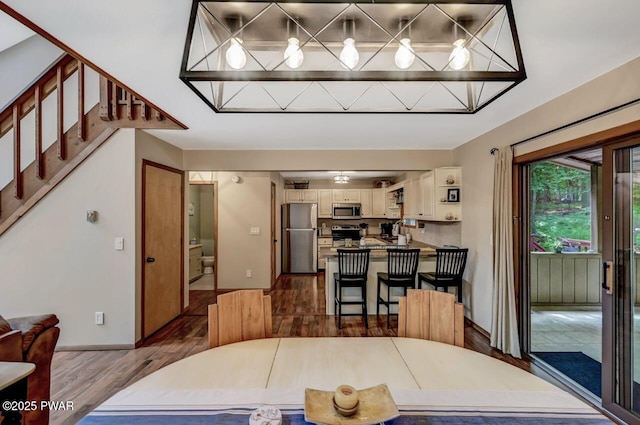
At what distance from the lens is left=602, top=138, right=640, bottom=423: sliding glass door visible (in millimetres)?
1980

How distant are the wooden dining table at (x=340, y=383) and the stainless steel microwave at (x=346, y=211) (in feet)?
18.7

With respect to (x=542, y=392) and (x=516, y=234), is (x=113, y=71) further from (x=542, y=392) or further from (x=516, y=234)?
(x=516, y=234)

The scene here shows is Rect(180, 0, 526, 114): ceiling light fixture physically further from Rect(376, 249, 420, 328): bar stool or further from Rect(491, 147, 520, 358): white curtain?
Rect(376, 249, 420, 328): bar stool

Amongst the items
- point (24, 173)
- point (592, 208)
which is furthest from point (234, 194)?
point (592, 208)

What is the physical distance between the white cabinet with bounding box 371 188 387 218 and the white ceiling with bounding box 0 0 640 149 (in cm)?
414

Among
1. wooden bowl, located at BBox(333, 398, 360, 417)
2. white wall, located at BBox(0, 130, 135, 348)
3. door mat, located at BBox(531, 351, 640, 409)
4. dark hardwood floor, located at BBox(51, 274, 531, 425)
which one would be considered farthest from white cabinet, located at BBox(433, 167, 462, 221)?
white wall, located at BBox(0, 130, 135, 348)

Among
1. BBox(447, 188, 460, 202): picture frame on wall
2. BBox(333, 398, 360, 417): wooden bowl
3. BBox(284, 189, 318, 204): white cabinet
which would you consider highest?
BBox(284, 189, 318, 204): white cabinet

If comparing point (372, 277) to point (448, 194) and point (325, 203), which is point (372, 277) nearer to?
point (448, 194)

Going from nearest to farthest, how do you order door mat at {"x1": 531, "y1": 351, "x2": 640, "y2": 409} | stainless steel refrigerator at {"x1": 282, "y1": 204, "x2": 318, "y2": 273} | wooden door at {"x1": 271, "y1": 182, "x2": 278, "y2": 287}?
door mat at {"x1": 531, "y1": 351, "x2": 640, "y2": 409} < wooden door at {"x1": 271, "y1": 182, "x2": 278, "y2": 287} < stainless steel refrigerator at {"x1": 282, "y1": 204, "x2": 318, "y2": 273}

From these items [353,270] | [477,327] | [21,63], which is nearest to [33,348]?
[353,270]

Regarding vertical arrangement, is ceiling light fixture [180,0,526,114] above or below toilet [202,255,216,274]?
above

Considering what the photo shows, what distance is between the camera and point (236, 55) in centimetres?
142

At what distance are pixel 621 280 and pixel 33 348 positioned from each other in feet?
12.8

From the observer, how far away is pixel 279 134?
11.6 ft
